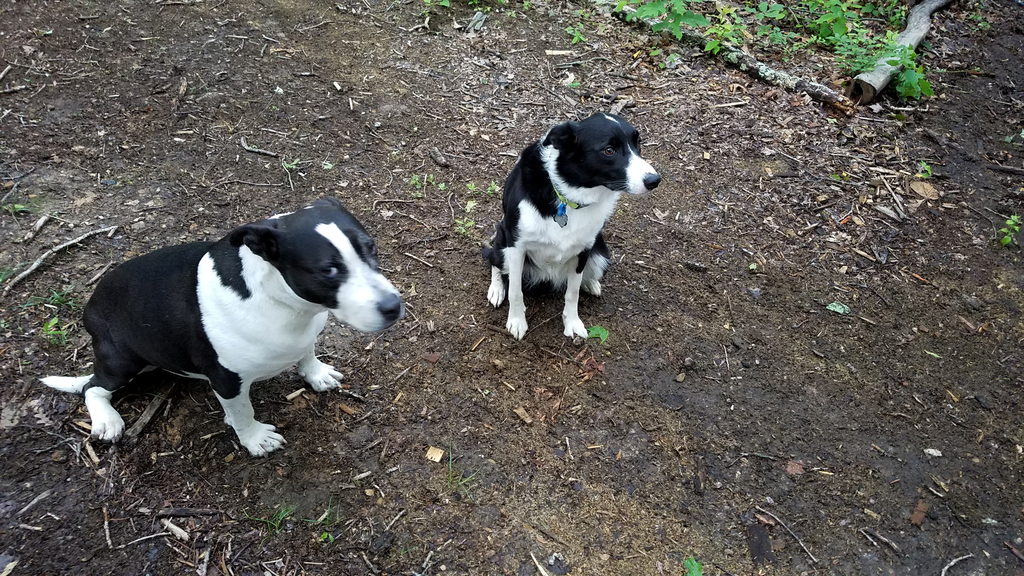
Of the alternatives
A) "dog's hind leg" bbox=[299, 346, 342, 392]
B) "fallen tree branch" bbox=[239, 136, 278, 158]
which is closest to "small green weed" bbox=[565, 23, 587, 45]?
"fallen tree branch" bbox=[239, 136, 278, 158]

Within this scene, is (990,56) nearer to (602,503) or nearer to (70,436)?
(602,503)

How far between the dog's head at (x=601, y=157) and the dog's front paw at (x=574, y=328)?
1046 mm

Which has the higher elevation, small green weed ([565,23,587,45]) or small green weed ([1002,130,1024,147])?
small green weed ([565,23,587,45])

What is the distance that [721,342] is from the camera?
4.23 m

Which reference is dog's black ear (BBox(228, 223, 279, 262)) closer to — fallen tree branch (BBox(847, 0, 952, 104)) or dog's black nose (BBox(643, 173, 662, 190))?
dog's black nose (BBox(643, 173, 662, 190))

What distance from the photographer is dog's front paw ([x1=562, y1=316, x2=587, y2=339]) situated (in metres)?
4.23

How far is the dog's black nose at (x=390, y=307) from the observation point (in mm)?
2549

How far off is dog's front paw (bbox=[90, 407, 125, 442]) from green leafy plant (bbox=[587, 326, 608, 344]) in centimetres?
285

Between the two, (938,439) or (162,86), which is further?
(162,86)

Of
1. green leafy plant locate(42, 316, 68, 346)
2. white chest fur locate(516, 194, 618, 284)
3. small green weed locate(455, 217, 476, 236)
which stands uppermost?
white chest fur locate(516, 194, 618, 284)

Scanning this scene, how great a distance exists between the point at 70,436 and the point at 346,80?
407 cm

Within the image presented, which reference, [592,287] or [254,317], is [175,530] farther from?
[592,287]

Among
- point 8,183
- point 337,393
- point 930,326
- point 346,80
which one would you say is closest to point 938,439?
point 930,326

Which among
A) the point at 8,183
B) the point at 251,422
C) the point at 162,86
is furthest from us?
the point at 162,86
